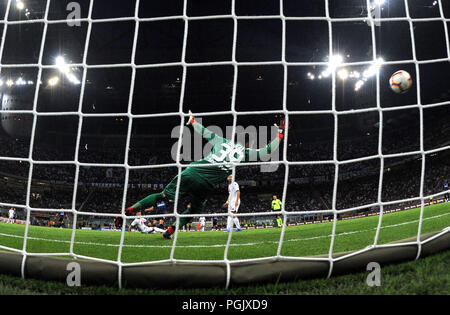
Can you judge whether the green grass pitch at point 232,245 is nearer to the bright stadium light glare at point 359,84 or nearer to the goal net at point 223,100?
the goal net at point 223,100

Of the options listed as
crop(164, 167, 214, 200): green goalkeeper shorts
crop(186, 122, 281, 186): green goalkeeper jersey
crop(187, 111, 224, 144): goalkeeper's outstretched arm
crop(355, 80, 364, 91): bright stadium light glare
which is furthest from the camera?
crop(355, 80, 364, 91): bright stadium light glare

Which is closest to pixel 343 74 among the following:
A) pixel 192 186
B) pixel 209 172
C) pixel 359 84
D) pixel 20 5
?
pixel 359 84

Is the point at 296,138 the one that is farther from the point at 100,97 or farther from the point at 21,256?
the point at 21,256

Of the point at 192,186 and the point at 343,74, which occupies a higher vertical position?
the point at 343,74

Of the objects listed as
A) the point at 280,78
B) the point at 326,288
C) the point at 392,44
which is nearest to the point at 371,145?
the point at 392,44

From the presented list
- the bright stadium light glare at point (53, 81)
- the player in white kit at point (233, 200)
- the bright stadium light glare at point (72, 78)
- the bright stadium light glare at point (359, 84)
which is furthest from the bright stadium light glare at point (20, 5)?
the bright stadium light glare at point (359, 84)

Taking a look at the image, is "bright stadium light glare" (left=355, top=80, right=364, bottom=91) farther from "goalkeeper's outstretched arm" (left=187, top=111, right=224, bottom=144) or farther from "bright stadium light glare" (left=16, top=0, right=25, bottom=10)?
"bright stadium light glare" (left=16, top=0, right=25, bottom=10)

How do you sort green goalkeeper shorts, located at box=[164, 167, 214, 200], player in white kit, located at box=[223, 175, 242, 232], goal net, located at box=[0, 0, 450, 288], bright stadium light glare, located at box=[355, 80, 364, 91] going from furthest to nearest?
bright stadium light glare, located at box=[355, 80, 364, 91] → goal net, located at box=[0, 0, 450, 288] → green goalkeeper shorts, located at box=[164, 167, 214, 200] → player in white kit, located at box=[223, 175, 242, 232]

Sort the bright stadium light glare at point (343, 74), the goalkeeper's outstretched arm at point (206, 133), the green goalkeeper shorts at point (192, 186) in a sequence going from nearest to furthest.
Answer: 1. the goalkeeper's outstretched arm at point (206, 133)
2. the green goalkeeper shorts at point (192, 186)
3. the bright stadium light glare at point (343, 74)

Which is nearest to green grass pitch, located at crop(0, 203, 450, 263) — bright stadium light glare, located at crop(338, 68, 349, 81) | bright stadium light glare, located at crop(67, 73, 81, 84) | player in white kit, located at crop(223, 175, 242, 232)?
player in white kit, located at crop(223, 175, 242, 232)

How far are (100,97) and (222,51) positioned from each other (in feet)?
30.2

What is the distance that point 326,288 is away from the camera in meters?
1.78

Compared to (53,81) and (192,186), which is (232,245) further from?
(53,81)

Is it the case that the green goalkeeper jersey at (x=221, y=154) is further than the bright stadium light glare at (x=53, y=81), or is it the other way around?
the bright stadium light glare at (x=53, y=81)
